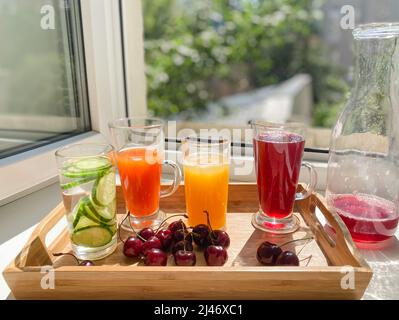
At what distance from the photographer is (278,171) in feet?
2.40

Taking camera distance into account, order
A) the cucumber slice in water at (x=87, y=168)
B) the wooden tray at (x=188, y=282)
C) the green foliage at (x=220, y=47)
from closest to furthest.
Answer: the wooden tray at (x=188, y=282) < the cucumber slice in water at (x=87, y=168) < the green foliage at (x=220, y=47)

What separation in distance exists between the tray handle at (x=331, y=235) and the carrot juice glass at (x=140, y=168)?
0.30m

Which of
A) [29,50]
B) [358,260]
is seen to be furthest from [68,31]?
[358,260]

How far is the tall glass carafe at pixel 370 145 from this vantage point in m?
0.67

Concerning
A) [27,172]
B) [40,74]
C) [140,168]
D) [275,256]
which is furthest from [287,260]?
[40,74]

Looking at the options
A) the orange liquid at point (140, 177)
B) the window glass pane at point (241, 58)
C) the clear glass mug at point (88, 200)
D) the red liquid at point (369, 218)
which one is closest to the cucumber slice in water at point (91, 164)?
the clear glass mug at point (88, 200)

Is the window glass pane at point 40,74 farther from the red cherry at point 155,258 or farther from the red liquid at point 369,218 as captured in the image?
the red liquid at point 369,218

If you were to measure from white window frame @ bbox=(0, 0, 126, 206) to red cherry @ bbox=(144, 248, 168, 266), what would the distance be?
17.1 inches

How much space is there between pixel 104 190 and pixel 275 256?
0.32 meters

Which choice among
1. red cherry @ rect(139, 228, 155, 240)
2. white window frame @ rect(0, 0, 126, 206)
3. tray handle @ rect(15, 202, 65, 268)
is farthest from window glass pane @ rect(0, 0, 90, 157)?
red cherry @ rect(139, 228, 155, 240)

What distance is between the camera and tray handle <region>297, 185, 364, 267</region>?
592 millimetres

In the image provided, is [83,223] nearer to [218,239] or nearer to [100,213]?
[100,213]
